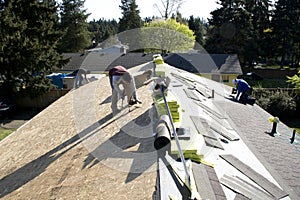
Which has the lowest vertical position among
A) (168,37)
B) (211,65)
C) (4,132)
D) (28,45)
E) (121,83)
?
(4,132)

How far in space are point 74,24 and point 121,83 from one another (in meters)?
34.2

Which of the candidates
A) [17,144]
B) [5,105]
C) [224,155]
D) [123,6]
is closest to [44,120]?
[17,144]

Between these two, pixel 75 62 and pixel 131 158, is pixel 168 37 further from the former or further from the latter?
pixel 131 158

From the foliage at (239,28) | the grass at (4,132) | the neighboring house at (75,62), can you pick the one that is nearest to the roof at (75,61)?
the neighboring house at (75,62)

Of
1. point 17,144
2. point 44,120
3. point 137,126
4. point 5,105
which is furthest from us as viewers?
point 5,105

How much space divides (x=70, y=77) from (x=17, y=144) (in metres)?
15.9

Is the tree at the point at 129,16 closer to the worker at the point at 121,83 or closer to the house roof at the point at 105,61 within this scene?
the house roof at the point at 105,61

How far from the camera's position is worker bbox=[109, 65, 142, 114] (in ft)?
20.1

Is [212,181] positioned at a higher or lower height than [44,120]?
higher

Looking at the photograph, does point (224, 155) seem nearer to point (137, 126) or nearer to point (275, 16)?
point (137, 126)

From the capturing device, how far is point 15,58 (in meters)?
15.4

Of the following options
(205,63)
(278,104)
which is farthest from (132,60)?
(278,104)

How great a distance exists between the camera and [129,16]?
1957 inches

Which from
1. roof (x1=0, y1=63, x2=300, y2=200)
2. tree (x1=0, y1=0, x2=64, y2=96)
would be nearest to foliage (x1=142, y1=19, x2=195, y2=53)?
tree (x1=0, y1=0, x2=64, y2=96)
